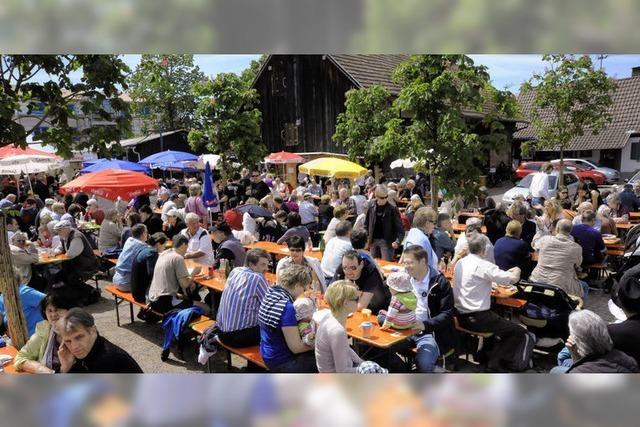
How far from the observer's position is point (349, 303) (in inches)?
145

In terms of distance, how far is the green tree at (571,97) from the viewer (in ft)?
42.7

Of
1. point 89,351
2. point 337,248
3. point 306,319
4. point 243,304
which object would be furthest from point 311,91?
point 89,351

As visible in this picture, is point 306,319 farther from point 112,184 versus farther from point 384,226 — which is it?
point 112,184

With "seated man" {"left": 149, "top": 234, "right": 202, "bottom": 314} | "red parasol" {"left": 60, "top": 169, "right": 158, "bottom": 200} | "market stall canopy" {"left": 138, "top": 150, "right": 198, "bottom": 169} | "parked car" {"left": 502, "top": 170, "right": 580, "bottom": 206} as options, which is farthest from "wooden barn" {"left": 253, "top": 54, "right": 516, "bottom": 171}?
"seated man" {"left": 149, "top": 234, "right": 202, "bottom": 314}

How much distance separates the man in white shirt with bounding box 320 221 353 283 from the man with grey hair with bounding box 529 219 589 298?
2.31 meters

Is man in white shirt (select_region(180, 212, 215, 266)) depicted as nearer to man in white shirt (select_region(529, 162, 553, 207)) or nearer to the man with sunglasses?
the man with sunglasses

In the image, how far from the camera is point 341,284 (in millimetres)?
3697

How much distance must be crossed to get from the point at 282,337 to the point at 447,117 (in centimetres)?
519

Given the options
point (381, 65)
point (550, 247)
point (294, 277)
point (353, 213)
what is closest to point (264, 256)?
point (294, 277)

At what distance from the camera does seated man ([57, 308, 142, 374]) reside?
3113mm

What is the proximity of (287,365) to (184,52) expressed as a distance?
2462 mm

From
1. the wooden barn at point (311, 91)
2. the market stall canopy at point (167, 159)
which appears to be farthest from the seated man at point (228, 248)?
the wooden barn at point (311, 91)

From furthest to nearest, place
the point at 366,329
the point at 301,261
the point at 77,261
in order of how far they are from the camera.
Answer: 1. the point at 77,261
2. the point at 301,261
3. the point at 366,329

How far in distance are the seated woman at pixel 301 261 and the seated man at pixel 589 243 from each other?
4.17 m
